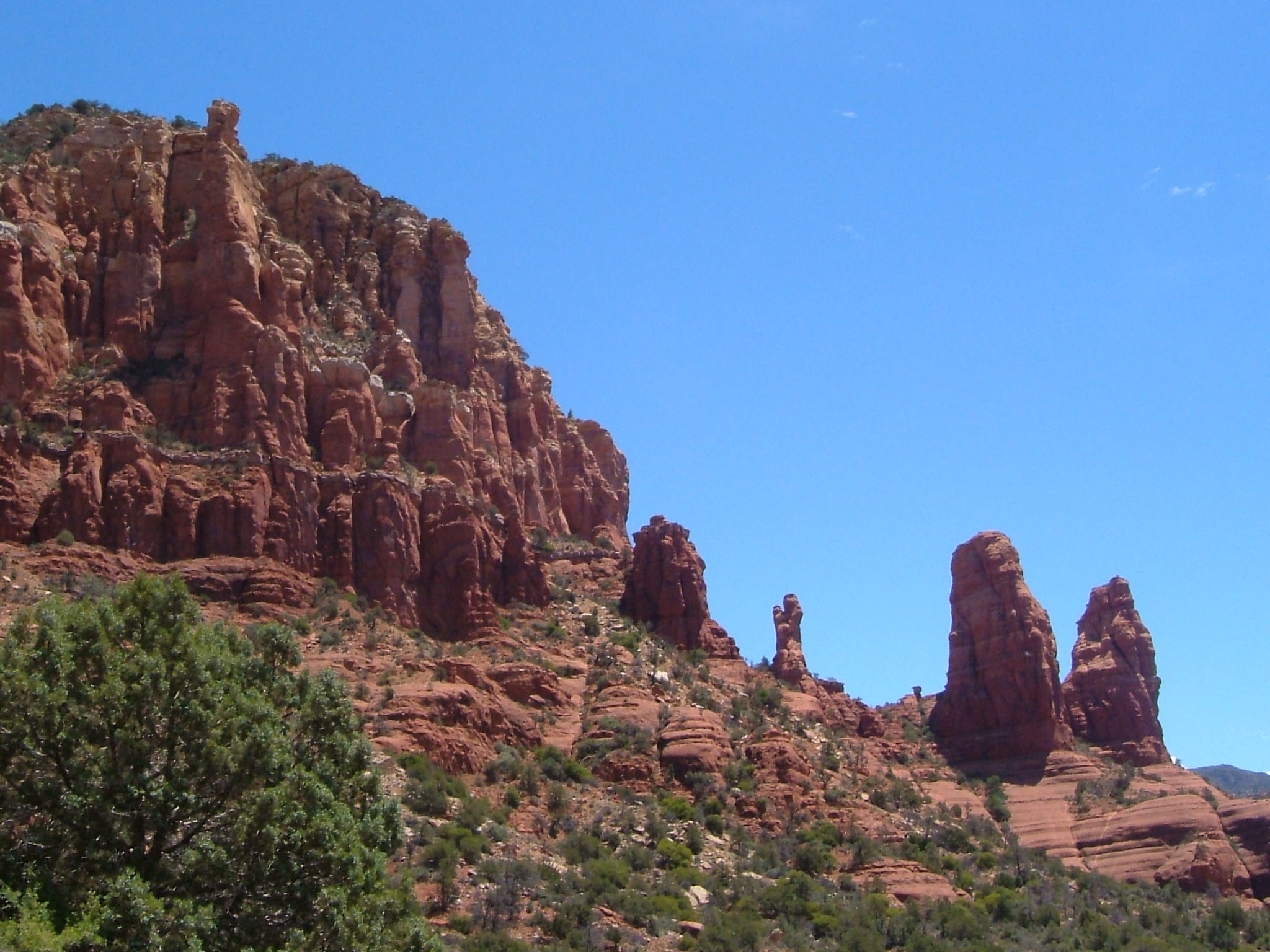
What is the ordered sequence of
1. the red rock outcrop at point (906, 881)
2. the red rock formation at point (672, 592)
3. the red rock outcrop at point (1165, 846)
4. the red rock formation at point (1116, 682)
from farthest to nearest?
the red rock formation at point (1116, 682), the red rock formation at point (672, 592), the red rock outcrop at point (1165, 846), the red rock outcrop at point (906, 881)

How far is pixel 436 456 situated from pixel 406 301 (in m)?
12.6

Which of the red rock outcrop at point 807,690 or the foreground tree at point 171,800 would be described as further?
the red rock outcrop at point 807,690

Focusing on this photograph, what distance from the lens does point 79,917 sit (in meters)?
27.9

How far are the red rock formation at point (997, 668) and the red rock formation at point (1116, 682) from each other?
309 centimetres

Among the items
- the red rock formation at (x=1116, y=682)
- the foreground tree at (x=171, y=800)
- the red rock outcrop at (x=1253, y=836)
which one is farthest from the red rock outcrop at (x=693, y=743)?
the red rock formation at (x=1116, y=682)

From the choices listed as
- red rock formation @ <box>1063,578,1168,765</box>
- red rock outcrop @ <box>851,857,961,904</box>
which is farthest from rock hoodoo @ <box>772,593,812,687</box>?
red rock outcrop @ <box>851,857,961,904</box>

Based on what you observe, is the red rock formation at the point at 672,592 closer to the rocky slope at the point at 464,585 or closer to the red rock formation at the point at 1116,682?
the rocky slope at the point at 464,585

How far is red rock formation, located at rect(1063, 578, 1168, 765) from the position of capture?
86.4 metres

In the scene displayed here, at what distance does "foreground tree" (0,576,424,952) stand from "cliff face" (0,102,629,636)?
2991cm

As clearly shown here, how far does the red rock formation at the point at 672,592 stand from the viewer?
259 ft

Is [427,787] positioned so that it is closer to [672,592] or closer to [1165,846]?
[672,592]

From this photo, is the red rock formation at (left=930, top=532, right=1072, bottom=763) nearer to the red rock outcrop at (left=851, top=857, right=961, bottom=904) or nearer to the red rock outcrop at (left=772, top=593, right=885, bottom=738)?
the red rock outcrop at (left=772, top=593, right=885, bottom=738)

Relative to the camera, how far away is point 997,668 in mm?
86438

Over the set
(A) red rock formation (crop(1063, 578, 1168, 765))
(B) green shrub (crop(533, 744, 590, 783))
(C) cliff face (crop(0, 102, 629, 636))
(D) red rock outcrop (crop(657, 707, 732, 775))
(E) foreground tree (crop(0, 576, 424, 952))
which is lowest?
(E) foreground tree (crop(0, 576, 424, 952))
